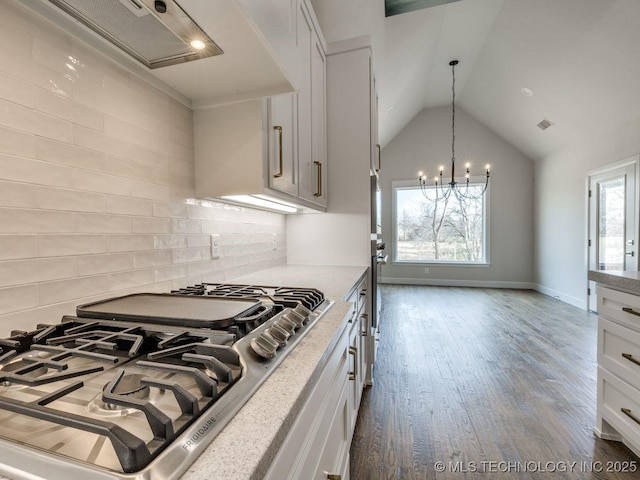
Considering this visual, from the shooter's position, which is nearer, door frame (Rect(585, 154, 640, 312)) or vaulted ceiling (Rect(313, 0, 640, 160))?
vaulted ceiling (Rect(313, 0, 640, 160))

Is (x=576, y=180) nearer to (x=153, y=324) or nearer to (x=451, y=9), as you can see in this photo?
(x=451, y=9)

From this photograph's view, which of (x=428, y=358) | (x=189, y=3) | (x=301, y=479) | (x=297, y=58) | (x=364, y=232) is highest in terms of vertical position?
(x=297, y=58)

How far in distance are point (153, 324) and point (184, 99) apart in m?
0.96

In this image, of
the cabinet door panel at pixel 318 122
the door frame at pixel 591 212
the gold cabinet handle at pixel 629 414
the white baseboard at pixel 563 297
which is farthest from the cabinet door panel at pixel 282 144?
the white baseboard at pixel 563 297

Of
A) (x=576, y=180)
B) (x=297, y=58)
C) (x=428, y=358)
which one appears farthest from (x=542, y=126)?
(x=297, y=58)

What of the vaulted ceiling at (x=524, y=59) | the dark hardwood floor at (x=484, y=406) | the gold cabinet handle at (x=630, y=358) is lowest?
the dark hardwood floor at (x=484, y=406)

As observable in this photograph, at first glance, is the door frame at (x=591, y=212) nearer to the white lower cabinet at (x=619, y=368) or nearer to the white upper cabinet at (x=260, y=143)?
the white lower cabinet at (x=619, y=368)

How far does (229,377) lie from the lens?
1.53 ft

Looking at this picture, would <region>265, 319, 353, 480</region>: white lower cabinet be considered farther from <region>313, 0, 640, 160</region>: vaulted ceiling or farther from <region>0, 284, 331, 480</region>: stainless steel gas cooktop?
<region>313, 0, 640, 160</region>: vaulted ceiling

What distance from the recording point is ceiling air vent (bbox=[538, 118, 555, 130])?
4.27 meters

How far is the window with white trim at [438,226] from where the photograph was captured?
5.79 metres

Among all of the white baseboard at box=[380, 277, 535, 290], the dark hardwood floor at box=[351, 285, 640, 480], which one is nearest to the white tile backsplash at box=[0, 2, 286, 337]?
the dark hardwood floor at box=[351, 285, 640, 480]

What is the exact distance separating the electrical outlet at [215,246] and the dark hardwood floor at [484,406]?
3.88ft

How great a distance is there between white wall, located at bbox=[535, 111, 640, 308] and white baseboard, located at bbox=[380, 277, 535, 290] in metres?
0.27
